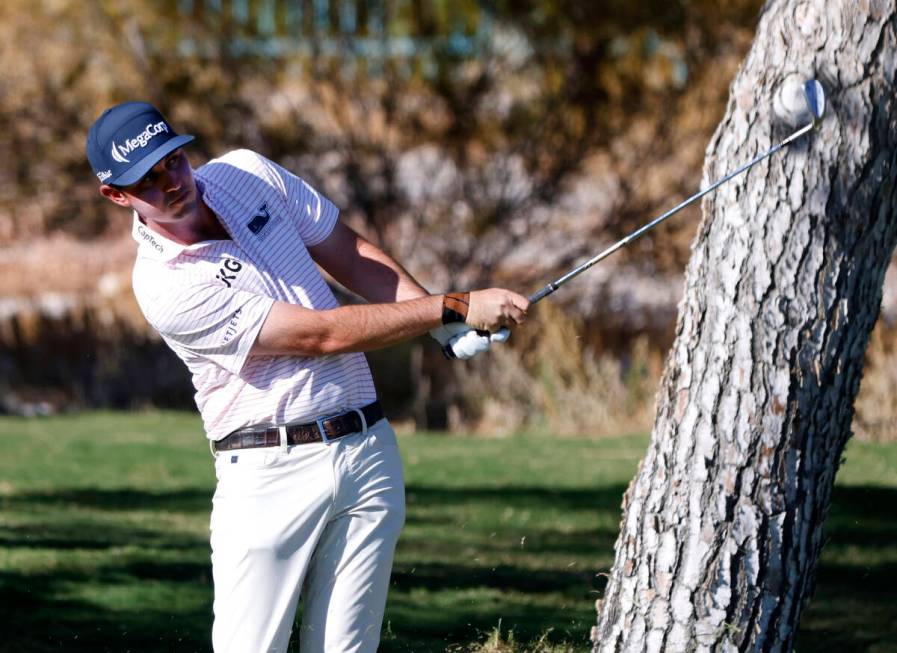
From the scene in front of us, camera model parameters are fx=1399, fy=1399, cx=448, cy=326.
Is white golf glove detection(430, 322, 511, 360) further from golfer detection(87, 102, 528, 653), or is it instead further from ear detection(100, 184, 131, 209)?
ear detection(100, 184, 131, 209)

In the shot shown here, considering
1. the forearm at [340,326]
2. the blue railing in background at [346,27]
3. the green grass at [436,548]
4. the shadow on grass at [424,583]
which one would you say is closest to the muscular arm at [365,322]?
the forearm at [340,326]

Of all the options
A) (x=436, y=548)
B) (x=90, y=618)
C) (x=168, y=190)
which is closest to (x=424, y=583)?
(x=436, y=548)

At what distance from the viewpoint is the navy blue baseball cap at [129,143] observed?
4.02 m

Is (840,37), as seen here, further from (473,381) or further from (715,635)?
(473,381)

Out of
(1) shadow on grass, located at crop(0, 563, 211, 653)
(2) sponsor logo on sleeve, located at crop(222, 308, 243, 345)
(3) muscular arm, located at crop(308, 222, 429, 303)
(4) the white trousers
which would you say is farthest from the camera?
(1) shadow on grass, located at crop(0, 563, 211, 653)

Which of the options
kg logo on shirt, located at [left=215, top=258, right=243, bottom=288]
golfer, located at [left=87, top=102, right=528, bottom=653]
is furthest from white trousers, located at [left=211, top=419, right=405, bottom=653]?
kg logo on shirt, located at [left=215, top=258, right=243, bottom=288]

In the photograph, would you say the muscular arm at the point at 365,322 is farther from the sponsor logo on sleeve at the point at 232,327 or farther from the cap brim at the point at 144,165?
the cap brim at the point at 144,165

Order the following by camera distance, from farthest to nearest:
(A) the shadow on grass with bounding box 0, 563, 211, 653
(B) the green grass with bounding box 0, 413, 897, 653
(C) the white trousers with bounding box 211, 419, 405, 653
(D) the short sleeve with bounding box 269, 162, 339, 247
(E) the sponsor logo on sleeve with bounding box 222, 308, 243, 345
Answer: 1. (B) the green grass with bounding box 0, 413, 897, 653
2. (A) the shadow on grass with bounding box 0, 563, 211, 653
3. (D) the short sleeve with bounding box 269, 162, 339, 247
4. (C) the white trousers with bounding box 211, 419, 405, 653
5. (E) the sponsor logo on sleeve with bounding box 222, 308, 243, 345

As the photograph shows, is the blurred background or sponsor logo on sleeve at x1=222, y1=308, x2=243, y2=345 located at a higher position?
the blurred background

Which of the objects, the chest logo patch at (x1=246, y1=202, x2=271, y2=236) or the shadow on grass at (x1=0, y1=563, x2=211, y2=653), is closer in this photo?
the chest logo patch at (x1=246, y1=202, x2=271, y2=236)

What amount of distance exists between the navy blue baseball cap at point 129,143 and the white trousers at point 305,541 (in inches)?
34.7

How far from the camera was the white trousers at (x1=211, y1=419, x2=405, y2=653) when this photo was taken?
4070 mm

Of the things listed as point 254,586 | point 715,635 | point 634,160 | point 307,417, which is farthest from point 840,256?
point 634,160

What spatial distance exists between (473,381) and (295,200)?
1122cm
